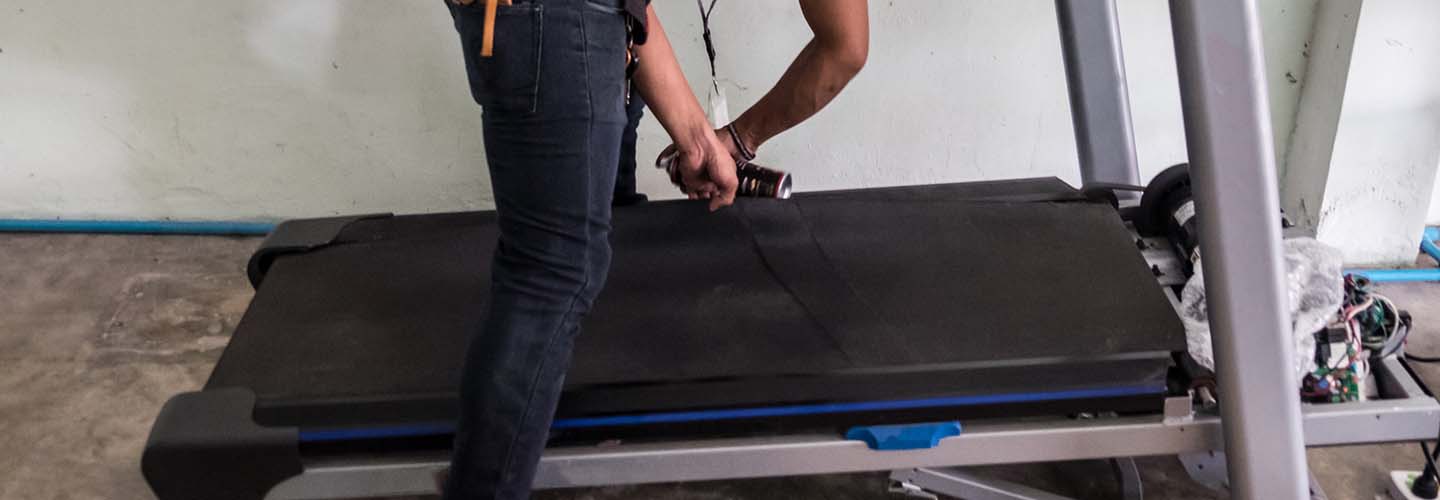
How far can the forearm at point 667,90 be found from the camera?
4.65 ft

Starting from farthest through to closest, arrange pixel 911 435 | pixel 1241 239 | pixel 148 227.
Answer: pixel 148 227, pixel 911 435, pixel 1241 239

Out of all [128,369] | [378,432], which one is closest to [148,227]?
[128,369]

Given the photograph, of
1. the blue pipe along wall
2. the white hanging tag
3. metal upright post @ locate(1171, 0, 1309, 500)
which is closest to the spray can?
the white hanging tag

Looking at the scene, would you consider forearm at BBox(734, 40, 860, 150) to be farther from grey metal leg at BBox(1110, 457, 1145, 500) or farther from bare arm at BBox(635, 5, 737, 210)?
grey metal leg at BBox(1110, 457, 1145, 500)

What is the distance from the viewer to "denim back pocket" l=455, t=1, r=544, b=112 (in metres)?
1.08

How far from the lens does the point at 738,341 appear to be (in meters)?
1.49

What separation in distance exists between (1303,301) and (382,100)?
1720mm

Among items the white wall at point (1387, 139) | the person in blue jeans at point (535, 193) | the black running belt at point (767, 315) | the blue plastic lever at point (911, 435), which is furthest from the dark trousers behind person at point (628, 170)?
the white wall at point (1387, 139)

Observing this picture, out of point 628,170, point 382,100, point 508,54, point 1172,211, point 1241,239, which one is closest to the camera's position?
point 508,54

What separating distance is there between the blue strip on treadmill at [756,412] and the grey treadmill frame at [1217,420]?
0.11 feet

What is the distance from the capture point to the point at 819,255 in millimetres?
1709

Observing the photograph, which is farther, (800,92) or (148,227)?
(148,227)

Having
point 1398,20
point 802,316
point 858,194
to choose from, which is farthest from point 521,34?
point 1398,20

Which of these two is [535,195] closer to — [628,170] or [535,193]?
[535,193]
